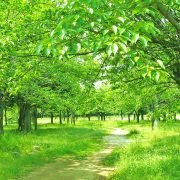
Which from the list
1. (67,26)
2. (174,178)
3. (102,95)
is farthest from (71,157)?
(67,26)

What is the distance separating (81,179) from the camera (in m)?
15.2

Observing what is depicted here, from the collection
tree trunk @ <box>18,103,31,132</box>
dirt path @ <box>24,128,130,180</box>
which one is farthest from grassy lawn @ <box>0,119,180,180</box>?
tree trunk @ <box>18,103,31,132</box>

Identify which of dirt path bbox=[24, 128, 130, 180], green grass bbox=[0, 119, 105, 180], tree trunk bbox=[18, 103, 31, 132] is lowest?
dirt path bbox=[24, 128, 130, 180]

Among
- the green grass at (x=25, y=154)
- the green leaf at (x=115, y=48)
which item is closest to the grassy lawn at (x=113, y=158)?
the green grass at (x=25, y=154)

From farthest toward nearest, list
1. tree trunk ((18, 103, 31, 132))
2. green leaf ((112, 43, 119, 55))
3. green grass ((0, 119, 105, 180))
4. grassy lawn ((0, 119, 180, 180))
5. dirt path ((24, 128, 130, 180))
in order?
1. tree trunk ((18, 103, 31, 132))
2. green grass ((0, 119, 105, 180))
3. dirt path ((24, 128, 130, 180))
4. grassy lawn ((0, 119, 180, 180))
5. green leaf ((112, 43, 119, 55))

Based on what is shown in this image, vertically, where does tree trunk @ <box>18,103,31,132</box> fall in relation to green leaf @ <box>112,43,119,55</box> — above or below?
below

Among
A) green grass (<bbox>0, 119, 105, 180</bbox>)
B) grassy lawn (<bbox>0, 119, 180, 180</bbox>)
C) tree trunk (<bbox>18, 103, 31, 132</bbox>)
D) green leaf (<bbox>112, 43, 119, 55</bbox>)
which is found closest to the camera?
green leaf (<bbox>112, 43, 119, 55</bbox>)

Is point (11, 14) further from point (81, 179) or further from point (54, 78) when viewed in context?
point (81, 179)

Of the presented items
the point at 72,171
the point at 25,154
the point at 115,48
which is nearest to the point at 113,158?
the point at 72,171

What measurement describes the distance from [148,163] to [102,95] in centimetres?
464

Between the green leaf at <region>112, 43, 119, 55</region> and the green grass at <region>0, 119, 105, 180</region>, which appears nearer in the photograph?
the green leaf at <region>112, 43, 119, 55</region>

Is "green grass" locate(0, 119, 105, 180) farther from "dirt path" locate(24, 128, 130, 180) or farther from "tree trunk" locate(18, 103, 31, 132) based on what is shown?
"tree trunk" locate(18, 103, 31, 132)

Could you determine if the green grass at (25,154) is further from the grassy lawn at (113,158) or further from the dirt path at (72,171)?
the dirt path at (72,171)

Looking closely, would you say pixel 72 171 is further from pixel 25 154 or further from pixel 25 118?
pixel 25 118
